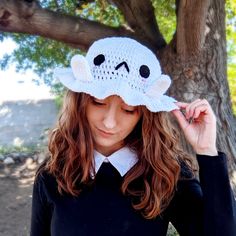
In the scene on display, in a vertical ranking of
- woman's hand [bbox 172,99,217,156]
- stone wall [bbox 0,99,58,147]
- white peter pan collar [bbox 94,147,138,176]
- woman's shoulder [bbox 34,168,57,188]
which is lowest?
stone wall [bbox 0,99,58,147]

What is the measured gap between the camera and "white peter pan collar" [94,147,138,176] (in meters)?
1.56

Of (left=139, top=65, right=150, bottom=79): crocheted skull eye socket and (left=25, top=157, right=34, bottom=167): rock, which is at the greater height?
(left=139, top=65, right=150, bottom=79): crocheted skull eye socket

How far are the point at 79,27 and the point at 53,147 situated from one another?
2406 millimetres

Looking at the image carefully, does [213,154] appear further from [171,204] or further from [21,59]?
[21,59]

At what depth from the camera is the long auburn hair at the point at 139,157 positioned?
1518 mm

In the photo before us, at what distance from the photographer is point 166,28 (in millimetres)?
5855

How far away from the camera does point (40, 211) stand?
5.38 ft

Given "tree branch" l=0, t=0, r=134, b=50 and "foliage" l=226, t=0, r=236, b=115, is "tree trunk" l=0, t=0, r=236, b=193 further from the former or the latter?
"foliage" l=226, t=0, r=236, b=115

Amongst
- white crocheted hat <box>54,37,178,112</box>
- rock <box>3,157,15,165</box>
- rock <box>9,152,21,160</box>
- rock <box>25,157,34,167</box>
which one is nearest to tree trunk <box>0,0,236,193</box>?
white crocheted hat <box>54,37,178,112</box>

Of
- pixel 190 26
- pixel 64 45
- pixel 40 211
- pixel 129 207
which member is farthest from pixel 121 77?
pixel 64 45

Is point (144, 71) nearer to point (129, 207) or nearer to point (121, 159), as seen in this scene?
point (121, 159)

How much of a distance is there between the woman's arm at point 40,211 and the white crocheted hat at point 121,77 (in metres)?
0.45

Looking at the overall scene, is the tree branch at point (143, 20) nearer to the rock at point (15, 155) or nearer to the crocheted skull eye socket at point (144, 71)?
the crocheted skull eye socket at point (144, 71)

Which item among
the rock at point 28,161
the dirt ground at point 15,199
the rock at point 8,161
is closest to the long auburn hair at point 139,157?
the dirt ground at point 15,199
